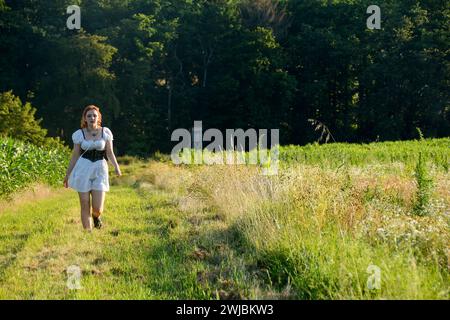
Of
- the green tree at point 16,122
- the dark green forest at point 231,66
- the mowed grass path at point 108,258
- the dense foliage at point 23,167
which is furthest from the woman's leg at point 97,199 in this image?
the dark green forest at point 231,66

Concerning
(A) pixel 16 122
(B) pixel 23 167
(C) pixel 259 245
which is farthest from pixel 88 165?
Result: (A) pixel 16 122

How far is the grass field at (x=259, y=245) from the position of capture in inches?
193

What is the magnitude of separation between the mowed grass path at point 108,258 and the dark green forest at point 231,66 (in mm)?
34600

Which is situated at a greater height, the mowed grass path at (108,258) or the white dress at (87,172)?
the white dress at (87,172)

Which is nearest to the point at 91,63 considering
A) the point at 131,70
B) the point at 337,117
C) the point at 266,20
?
the point at 131,70

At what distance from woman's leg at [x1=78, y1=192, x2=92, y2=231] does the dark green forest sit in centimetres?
3520

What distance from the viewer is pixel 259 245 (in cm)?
641

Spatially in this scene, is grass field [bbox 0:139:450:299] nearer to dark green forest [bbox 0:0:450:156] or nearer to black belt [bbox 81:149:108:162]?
black belt [bbox 81:149:108:162]

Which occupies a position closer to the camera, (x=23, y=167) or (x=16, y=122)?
(x=23, y=167)

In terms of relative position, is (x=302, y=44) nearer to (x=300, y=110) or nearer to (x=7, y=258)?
(x=300, y=110)

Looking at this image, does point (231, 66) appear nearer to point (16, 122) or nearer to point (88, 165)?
point (16, 122)

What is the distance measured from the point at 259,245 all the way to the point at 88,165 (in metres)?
3.27

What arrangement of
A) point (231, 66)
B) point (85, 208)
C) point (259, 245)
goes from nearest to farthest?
1. point (259, 245)
2. point (85, 208)
3. point (231, 66)

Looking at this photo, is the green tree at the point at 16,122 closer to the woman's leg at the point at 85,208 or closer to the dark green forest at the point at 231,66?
the dark green forest at the point at 231,66
